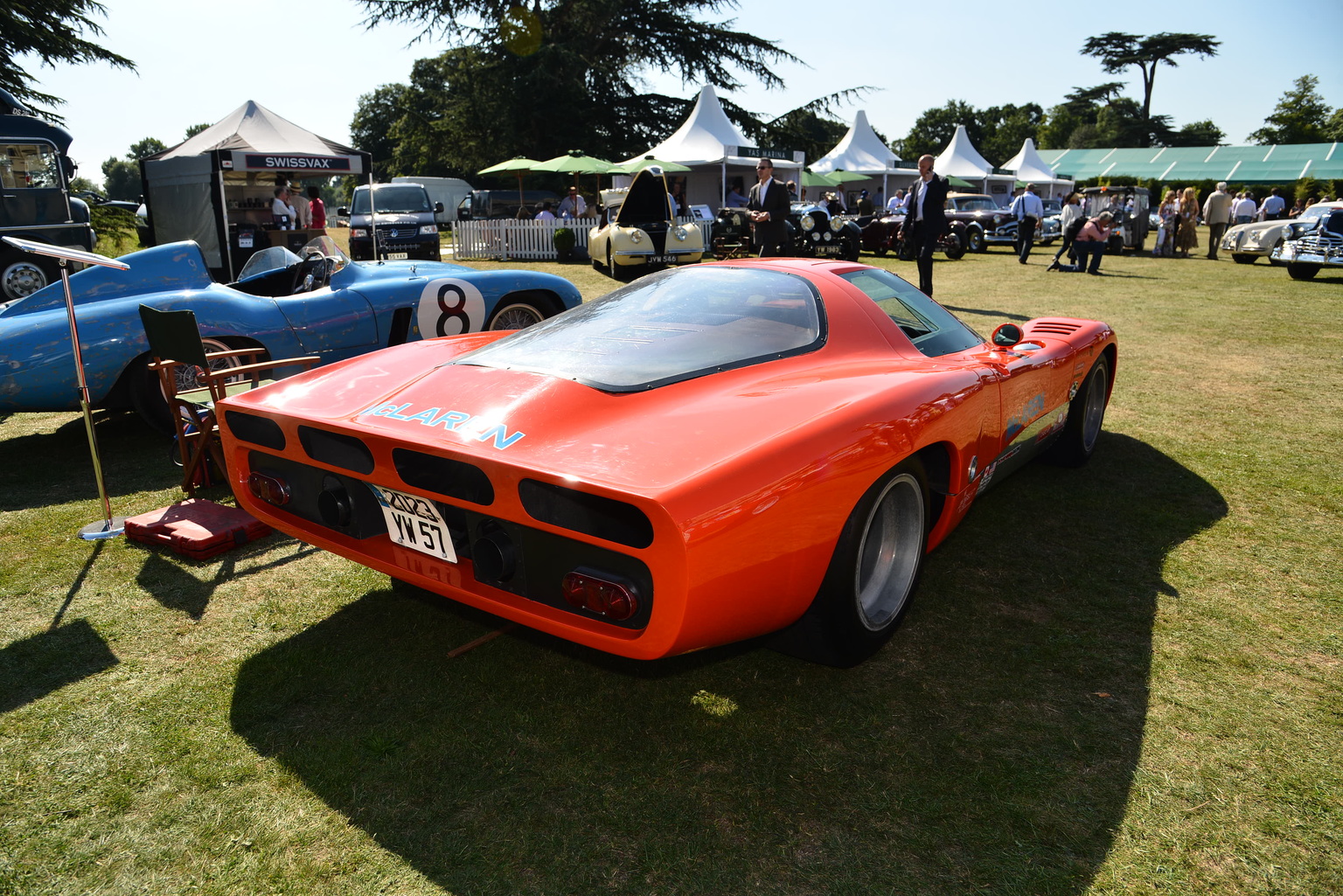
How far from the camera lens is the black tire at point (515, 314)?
6164 mm

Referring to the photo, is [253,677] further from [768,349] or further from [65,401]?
[65,401]

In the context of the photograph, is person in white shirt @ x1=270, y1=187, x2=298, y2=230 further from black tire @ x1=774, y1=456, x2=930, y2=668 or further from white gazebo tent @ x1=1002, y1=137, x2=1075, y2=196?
white gazebo tent @ x1=1002, y1=137, x2=1075, y2=196

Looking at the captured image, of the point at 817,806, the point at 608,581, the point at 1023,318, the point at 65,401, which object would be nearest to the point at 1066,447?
the point at 817,806

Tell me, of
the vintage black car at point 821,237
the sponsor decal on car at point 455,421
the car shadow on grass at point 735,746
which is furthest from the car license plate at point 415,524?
the vintage black car at point 821,237

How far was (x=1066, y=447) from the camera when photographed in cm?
430

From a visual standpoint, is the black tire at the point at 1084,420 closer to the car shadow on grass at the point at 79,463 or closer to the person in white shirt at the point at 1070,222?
the car shadow on grass at the point at 79,463

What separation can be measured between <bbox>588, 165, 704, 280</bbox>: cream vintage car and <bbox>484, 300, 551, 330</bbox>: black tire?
26.1ft

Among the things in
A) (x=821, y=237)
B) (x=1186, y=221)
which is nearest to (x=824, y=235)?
(x=821, y=237)

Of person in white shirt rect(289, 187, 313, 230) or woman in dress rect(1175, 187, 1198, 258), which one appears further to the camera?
woman in dress rect(1175, 187, 1198, 258)

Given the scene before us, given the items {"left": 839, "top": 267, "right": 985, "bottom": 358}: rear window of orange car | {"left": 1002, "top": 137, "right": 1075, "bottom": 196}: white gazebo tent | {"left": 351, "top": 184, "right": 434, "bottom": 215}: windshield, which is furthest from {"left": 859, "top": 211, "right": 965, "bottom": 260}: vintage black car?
{"left": 1002, "top": 137, "right": 1075, "bottom": 196}: white gazebo tent

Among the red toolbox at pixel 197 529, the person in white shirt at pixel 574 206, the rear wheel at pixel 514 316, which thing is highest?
the person in white shirt at pixel 574 206

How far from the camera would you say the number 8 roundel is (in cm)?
569

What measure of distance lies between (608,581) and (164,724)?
1.44 metres

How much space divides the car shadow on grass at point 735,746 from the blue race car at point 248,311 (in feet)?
9.13
